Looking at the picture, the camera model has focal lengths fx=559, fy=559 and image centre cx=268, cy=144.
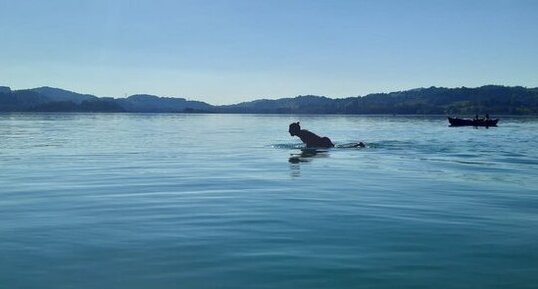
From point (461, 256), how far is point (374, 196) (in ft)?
22.6

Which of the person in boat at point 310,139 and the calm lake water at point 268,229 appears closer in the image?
the calm lake water at point 268,229

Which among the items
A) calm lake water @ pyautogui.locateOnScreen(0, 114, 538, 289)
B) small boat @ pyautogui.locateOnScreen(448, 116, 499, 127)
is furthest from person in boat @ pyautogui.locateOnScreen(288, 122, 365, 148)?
small boat @ pyautogui.locateOnScreen(448, 116, 499, 127)

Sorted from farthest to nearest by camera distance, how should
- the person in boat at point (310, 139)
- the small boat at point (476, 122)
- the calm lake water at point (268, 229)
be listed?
the small boat at point (476, 122) < the person in boat at point (310, 139) < the calm lake water at point (268, 229)

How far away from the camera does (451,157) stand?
101 feet

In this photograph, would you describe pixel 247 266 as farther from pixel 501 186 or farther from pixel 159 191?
pixel 501 186

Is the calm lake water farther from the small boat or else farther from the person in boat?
the small boat

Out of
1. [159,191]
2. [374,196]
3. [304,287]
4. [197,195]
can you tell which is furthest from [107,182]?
[304,287]

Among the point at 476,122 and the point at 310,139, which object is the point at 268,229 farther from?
the point at 476,122

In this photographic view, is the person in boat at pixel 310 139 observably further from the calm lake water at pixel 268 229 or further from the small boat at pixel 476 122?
the small boat at pixel 476 122

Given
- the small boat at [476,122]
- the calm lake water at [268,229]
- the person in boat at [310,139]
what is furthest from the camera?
the small boat at [476,122]

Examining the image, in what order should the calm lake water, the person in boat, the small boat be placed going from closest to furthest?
1. the calm lake water
2. the person in boat
3. the small boat

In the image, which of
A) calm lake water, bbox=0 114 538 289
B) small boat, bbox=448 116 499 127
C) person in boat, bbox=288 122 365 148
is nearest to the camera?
calm lake water, bbox=0 114 538 289

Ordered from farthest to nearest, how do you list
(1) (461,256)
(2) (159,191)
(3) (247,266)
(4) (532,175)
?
(4) (532,175)
(2) (159,191)
(1) (461,256)
(3) (247,266)

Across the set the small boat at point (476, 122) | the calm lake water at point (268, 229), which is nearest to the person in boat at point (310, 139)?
the calm lake water at point (268, 229)
